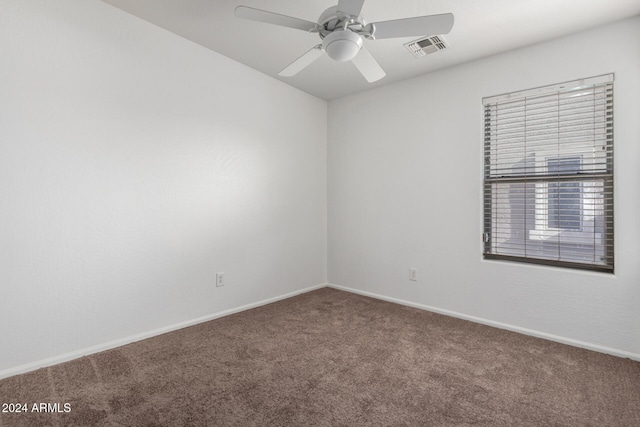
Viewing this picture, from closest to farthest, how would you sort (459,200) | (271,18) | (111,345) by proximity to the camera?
(271,18), (111,345), (459,200)

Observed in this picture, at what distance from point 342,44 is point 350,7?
20 cm

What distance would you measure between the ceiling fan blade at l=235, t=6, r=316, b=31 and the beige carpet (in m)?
2.06

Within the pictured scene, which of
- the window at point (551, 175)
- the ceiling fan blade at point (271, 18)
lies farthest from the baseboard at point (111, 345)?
the window at point (551, 175)

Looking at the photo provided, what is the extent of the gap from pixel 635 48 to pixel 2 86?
13.6 ft

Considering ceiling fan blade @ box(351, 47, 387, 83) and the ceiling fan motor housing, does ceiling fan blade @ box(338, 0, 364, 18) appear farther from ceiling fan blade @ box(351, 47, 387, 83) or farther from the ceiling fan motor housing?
ceiling fan blade @ box(351, 47, 387, 83)

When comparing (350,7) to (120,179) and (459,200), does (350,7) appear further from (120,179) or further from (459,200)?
(459,200)

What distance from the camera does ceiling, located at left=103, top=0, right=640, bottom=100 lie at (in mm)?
2129

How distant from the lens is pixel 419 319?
296 centimetres

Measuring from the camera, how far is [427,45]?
2631 millimetres

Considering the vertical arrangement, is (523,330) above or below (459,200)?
below

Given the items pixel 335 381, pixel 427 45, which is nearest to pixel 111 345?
pixel 335 381

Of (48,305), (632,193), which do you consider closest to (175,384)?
(48,305)

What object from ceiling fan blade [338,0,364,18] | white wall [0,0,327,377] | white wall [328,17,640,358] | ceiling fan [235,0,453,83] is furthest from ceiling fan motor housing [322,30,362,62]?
white wall [328,17,640,358]

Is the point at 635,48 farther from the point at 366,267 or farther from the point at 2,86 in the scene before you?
the point at 2,86
